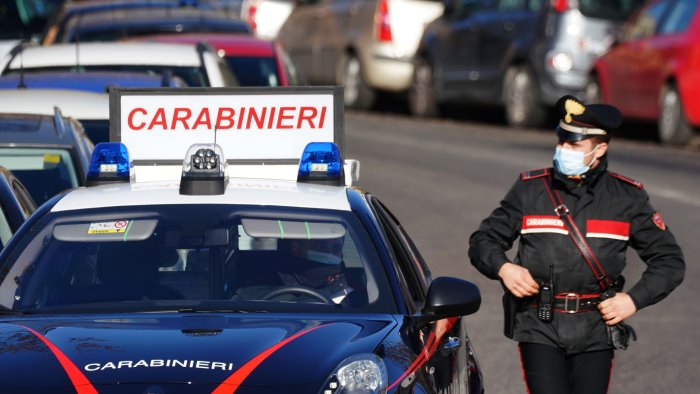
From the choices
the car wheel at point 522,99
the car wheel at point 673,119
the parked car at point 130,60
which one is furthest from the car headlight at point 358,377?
the car wheel at point 522,99

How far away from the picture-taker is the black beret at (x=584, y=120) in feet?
20.5

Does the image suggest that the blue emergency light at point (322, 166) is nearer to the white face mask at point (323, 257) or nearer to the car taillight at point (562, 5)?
the white face mask at point (323, 257)

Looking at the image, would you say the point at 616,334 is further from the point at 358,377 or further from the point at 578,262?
the point at 358,377

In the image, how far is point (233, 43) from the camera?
15.4 m

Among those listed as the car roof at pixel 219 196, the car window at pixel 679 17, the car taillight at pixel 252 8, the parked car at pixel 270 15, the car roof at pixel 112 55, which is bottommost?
the parked car at pixel 270 15

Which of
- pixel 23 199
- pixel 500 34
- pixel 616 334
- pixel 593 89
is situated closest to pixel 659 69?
pixel 593 89

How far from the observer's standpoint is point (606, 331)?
6168mm

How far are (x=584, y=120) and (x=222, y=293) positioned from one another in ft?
4.71

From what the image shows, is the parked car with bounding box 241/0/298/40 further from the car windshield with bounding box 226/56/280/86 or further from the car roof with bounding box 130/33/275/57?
the car windshield with bounding box 226/56/280/86

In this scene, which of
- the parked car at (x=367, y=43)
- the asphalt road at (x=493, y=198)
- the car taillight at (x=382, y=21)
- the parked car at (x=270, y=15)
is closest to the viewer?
the asphalt road at (x=493, y=198)

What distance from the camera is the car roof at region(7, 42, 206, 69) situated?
12.7m

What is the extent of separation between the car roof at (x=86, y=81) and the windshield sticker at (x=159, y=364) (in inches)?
247

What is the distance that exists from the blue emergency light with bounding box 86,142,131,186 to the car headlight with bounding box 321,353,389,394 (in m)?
1.91

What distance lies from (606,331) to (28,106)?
4.65 metres
